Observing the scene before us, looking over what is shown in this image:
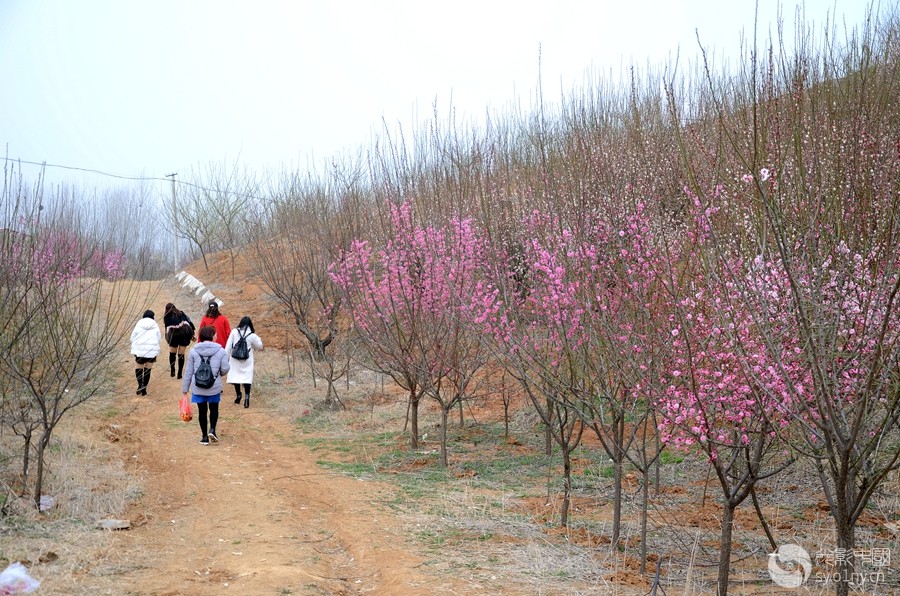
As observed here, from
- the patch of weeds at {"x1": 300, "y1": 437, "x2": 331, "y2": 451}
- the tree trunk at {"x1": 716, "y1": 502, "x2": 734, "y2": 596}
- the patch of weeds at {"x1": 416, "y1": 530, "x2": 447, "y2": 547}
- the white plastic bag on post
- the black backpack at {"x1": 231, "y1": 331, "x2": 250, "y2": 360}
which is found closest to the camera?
the white plastic bag on post

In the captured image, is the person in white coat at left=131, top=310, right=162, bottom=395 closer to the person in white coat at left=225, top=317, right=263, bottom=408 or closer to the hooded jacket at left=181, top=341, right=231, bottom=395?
the person in white coat at left=225, top=317, right=263, bottom=408

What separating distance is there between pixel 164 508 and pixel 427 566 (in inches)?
130

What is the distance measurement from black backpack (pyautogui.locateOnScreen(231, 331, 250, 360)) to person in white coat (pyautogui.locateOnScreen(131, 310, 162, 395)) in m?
1.49

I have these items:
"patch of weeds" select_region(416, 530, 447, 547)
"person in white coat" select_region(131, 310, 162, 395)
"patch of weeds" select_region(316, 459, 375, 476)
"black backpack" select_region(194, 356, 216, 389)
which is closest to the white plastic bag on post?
"patch of weeds" select_region(416, 530, 447, 547)

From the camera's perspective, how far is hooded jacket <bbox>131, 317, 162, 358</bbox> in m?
15.1

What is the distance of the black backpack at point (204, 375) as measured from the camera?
35.7 feet

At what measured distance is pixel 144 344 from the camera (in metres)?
15.2

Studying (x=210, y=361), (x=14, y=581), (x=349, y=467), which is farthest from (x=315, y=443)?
(x=14, y=581)

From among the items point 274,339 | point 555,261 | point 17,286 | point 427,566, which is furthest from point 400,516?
point 274,339

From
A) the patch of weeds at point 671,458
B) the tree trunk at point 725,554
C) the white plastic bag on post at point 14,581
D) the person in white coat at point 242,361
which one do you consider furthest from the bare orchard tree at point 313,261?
the white plastic bag on post at point 14,581

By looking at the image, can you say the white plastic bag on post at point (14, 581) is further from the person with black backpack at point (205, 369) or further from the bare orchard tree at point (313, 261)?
the bare orchard tree at point (313, 261)

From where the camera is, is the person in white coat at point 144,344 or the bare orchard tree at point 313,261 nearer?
the person in white coat at point 144,344

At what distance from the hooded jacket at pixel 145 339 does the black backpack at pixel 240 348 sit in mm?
1490

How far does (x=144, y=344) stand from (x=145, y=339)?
115 millimetres
